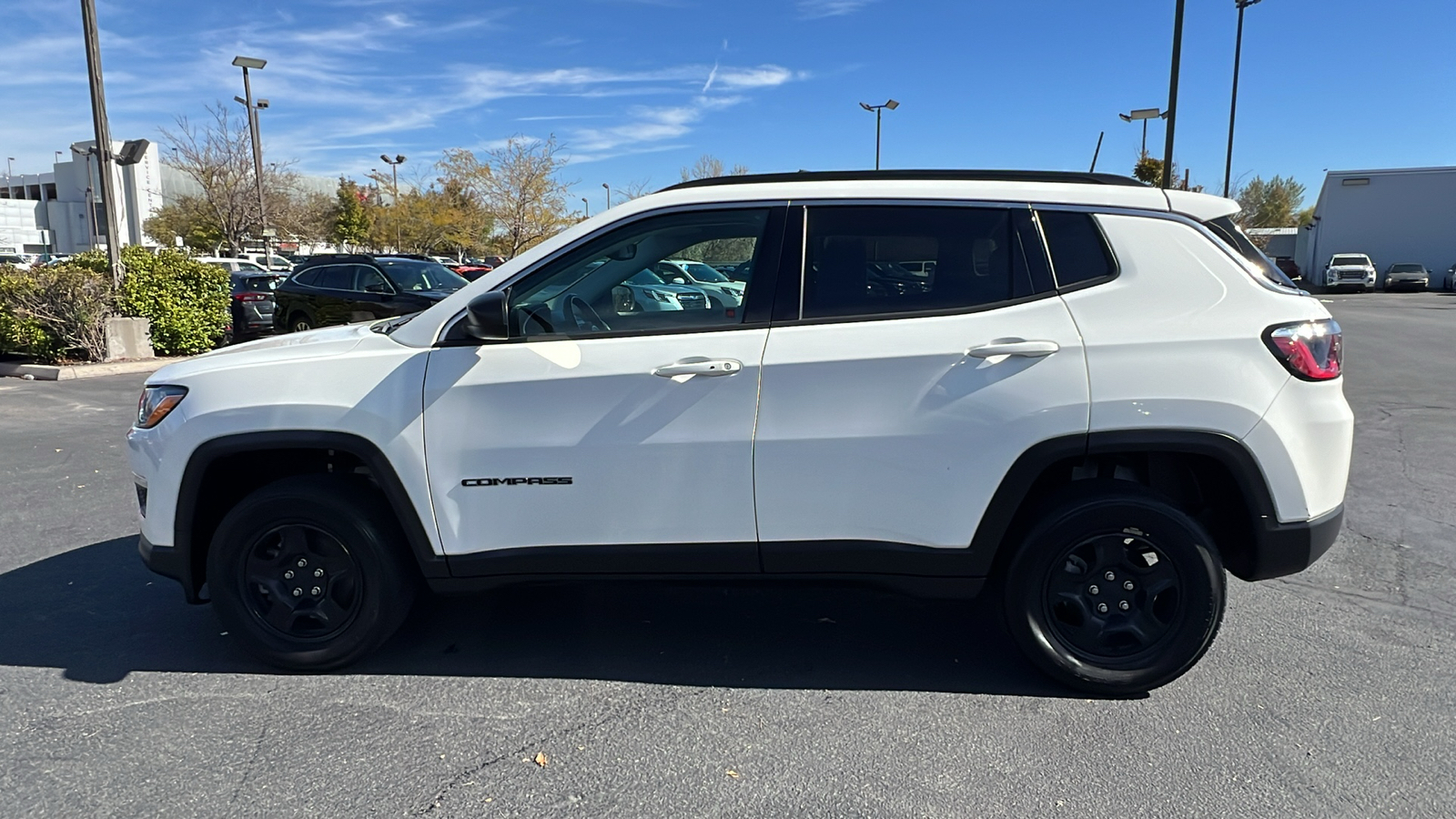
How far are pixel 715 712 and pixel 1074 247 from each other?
6.90ft

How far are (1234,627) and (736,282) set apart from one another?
2603 millimetres

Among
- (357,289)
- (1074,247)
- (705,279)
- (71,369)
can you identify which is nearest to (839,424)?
(705,279)

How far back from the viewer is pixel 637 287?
11.7 ft

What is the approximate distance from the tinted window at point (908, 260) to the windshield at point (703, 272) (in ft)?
1.24

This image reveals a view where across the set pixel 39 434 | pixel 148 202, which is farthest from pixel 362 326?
pixel 148 202

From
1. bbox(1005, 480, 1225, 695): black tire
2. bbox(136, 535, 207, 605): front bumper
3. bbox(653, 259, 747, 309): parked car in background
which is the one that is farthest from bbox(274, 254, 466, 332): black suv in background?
bbox(1005, 480, 1225, 695): black tire

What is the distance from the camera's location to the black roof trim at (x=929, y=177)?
11.4 feet

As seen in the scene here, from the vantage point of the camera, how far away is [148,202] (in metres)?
62.5

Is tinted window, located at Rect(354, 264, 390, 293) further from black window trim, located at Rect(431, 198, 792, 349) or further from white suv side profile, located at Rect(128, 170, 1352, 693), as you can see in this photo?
black window trim, located at Rect(431, 198, 792, 349)

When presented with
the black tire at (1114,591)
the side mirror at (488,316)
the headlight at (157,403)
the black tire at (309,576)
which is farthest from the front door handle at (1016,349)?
the headlight at (157,403)

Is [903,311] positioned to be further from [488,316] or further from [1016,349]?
[488,316]

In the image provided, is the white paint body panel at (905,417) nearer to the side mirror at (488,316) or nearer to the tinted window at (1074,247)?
the tinted window at (1074,247)

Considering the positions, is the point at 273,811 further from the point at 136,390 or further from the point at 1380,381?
the point at 1380,381

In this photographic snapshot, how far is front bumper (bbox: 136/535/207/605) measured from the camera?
3.54 m
